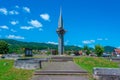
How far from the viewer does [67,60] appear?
3309cm

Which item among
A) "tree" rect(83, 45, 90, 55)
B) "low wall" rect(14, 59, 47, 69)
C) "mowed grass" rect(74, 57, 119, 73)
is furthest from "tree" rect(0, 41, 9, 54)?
"low wall" rect(14, 59, 47, 69)

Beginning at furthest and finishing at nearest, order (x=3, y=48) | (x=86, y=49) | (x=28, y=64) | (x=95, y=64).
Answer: (x=86, y=49), (x=3, y=48), (x=95, y=64), (x=28, y=64)

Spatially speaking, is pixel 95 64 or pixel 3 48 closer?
pixel 95 64

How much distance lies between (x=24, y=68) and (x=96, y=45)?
48073 mm

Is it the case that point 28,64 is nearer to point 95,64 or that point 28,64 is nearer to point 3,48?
point 95,64

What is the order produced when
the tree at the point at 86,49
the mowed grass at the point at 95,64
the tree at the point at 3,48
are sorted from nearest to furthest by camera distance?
1. the mowed grass at the point at 95,64
2. the tree at the point at 3,48
3. the tree at the point at 86,49

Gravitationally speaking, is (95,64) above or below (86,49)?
below

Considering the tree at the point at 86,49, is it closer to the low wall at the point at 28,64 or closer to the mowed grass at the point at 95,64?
the mowed grass at the point at 95,64

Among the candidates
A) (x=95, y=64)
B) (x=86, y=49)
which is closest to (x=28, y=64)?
(x=95, y=64)

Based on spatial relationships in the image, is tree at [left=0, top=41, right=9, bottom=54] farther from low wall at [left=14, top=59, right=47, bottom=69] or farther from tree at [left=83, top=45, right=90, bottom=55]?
low wall at [left=14, top=59, right=47, bottom=69]

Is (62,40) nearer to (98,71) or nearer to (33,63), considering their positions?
(33,63)

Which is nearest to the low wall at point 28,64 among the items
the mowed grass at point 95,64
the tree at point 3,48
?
the mowed grass at point 95,64

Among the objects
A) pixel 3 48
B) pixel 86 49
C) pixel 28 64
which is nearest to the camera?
pixel 28 64

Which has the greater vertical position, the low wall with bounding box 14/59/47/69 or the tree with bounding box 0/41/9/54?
the tree with bounding box 0/41/9/54
